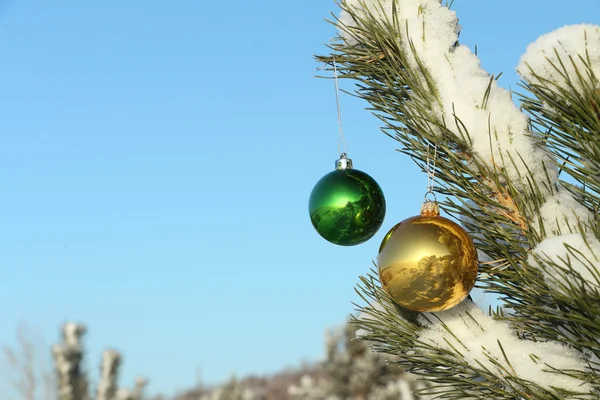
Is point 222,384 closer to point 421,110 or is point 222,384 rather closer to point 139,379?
point 139,379

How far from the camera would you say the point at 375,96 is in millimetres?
1616

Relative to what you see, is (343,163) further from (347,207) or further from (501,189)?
(501,189)

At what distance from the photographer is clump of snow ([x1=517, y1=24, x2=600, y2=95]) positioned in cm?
124

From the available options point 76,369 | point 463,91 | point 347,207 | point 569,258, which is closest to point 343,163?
point 347,207

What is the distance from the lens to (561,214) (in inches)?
52.4

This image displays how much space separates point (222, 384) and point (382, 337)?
12684mm

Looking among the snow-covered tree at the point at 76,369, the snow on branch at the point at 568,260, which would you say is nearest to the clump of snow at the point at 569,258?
the snow on branch at the point at 568,260

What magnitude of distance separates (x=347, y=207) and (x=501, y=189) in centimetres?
49

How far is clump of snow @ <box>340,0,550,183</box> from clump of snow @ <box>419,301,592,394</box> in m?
0.35

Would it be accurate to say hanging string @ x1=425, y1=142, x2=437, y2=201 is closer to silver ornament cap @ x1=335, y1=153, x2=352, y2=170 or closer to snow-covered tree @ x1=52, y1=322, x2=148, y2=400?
silver ornament cap @ x1=335, y1=153, x2=352, y2=170

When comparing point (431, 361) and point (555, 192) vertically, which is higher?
point (555, 192)

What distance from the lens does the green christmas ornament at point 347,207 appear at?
179 centimetres

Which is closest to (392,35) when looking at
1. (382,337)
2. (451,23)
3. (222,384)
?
(451,23)

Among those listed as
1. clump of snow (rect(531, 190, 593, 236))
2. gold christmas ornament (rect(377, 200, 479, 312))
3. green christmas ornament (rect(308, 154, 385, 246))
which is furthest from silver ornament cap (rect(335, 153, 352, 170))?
clump of snow (rect(531, 190, 593, 236))
